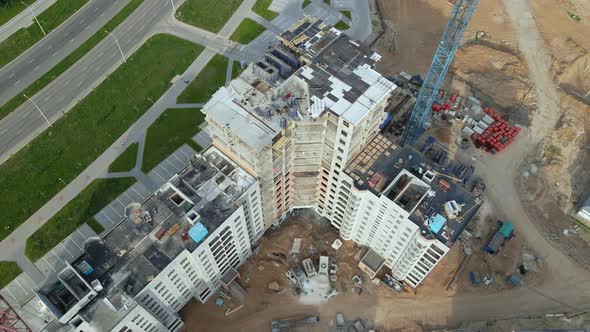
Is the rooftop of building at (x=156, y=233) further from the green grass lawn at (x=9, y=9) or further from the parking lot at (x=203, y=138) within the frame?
the green grass lawn at (x=9, y=9)

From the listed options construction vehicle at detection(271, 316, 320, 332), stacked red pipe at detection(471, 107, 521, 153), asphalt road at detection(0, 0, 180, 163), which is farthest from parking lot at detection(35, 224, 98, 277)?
stacked red pipe at detection(471, 107, 521, 153)

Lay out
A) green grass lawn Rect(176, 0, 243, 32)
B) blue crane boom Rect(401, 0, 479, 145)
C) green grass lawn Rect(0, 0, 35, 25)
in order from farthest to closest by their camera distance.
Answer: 1. green grass lawn Rect(176, 0, 243, 32)
2. green grass lawn Rect(0, 0, 35, 25)
3. blue crane boom Rect(401, 0, 479, 145)

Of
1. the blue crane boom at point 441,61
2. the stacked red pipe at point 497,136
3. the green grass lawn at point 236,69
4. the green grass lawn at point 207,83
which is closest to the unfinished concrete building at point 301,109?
the blue crane boom at point 441,61

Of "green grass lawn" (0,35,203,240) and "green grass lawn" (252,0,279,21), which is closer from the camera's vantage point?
"green grass lawn" (0,35,203,240)

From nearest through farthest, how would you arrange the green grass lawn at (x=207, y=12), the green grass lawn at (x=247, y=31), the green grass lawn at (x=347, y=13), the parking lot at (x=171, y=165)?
the parking lot at (x=171, y=165)
the green grass lawn at (x=247, y=31)
the green grass lawn at (x=207, y=12)
the green grass lawn at (x=347, y=13)

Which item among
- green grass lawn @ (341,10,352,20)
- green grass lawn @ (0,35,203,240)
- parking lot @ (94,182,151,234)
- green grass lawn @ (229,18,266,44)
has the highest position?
green grass lawn @ (229,18,266,44)

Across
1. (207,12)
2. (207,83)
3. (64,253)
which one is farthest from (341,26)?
(64,253)

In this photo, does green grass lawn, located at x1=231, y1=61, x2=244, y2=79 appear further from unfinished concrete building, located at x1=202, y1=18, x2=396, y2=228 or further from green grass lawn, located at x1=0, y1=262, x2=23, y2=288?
green grass lawn, located at x1=0, y1=262, x2=23, y2=288
